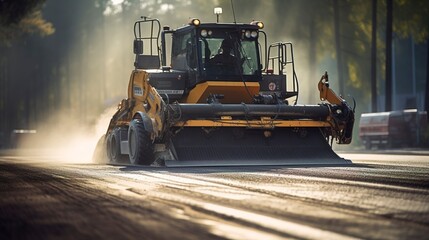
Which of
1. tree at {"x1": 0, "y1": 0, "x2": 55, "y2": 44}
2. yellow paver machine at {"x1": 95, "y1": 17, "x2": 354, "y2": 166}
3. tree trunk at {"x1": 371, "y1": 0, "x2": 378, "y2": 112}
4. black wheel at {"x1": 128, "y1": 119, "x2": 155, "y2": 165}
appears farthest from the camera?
Answer: tree trunk at {"x1": 371, "y1": 0, "x2": 378, "y2": 112}

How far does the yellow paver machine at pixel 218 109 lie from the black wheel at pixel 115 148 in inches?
1.1

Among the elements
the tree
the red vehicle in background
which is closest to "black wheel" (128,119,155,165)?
the red vehicle in background

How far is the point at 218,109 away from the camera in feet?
69.0

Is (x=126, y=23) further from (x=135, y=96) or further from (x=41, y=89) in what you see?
(x=135, y=96)

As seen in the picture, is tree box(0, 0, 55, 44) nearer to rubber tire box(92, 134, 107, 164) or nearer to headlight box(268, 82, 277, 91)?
rubber tire box(92, 134, 107, 164)

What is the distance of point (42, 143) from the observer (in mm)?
77062

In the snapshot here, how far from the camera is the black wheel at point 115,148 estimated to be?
23.9 m

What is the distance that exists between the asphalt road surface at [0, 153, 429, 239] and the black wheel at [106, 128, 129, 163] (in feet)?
27.4

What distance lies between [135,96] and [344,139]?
181 inches

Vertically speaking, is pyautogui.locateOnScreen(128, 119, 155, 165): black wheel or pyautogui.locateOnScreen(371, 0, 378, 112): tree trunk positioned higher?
pyautogui.locateOnScreen(371, 0, 378, 112): tree trunk

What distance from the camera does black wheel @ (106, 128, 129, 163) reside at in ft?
78.3

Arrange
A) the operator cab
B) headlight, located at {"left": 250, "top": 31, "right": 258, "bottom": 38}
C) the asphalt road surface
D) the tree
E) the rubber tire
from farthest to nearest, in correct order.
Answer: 1. the tree
2. the rubber tire
3. headlight, located at {"left": 250, "top": 31, "right": 258, "bottom": 38}
4. the operator cab
5. the asphalt road surface

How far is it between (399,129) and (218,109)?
28.2 metres

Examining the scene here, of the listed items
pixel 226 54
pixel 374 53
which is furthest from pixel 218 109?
pixel 374 53
